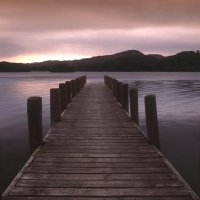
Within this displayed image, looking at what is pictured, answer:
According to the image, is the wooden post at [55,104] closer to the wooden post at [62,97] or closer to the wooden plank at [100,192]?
the wooden post at [62,97]

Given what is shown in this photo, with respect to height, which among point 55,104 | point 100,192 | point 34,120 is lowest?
point 100,192

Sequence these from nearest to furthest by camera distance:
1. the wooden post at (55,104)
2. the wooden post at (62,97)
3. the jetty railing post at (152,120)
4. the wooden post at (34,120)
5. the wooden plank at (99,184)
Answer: the wooden plank at (99,184)
the wooden post at (34,120)
the jetty railing post at (152,120)
the wooden post at (55,104)
the wooden post at (62,97)

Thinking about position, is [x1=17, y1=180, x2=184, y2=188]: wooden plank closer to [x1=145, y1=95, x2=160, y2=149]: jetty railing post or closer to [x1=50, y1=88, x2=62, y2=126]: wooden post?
[x1=145, y1=95, x2=160, y2=149]: jetty railing post

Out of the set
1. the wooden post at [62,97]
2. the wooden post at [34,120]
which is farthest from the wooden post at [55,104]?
the wooden post at [34,120]

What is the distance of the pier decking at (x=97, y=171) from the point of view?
15.8 feet

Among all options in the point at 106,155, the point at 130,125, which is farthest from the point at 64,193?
the point at 130,125

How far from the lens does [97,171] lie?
5766 mm

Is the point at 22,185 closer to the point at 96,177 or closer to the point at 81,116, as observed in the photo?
the point at 96,177

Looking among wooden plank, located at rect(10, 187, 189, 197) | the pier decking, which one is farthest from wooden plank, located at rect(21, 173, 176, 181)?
wooden plank, located at rect(10, 187, 189, 197)

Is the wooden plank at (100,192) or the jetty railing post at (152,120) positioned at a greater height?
the jetty railing post at (152,120)

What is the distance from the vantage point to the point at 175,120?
20.1m

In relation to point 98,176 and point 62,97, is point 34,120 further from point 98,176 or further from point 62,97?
point 62,97

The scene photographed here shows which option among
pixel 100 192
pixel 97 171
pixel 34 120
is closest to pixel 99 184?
pixel 100 192

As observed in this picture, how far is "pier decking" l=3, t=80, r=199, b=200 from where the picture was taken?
15.8 feet
